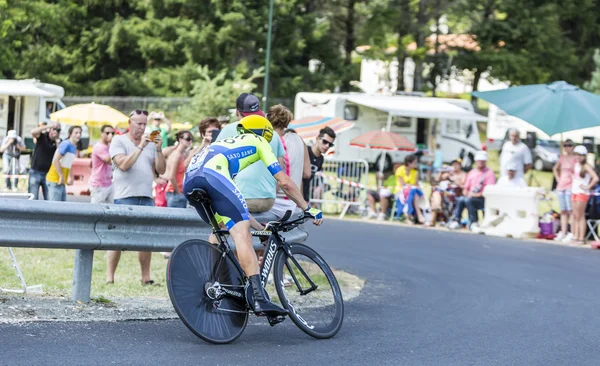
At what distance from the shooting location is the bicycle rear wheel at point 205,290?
764 centimetres

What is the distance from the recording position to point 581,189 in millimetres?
20203

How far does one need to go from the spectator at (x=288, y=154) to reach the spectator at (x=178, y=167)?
2.02 metres

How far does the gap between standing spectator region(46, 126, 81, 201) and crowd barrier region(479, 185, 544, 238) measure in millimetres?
8600

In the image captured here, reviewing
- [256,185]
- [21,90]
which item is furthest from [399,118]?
[256,185]

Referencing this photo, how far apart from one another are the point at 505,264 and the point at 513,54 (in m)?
36.6

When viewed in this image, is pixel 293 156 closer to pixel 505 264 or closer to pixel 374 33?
pixel 505 264

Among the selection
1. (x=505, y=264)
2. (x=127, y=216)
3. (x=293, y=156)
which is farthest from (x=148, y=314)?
(x=505, y=264)

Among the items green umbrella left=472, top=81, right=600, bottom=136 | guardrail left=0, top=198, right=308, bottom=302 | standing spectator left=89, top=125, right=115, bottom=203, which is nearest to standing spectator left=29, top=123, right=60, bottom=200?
standing spectator left=89, top=125, right=115, bottom=203

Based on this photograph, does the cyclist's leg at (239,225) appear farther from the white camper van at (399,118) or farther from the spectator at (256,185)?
the white camper van at (399,118)

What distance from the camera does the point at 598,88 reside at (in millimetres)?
48812

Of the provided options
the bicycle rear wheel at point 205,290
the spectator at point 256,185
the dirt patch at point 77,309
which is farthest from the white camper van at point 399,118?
the bicycle rear wheel at point 205,290

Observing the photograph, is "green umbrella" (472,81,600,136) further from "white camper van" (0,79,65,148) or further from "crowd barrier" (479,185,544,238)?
"white camper van" (0,79,65,148)

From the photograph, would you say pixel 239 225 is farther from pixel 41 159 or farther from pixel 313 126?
pixel 313 126

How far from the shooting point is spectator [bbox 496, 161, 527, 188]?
22344mm
